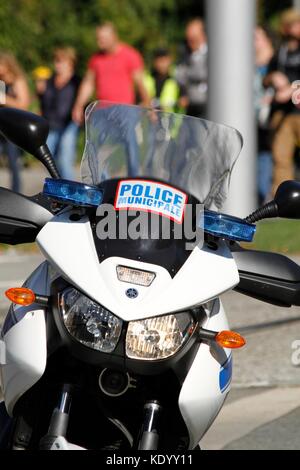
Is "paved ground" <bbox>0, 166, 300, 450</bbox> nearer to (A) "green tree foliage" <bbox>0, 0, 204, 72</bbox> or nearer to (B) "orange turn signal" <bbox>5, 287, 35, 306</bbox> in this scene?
(B) "orange turn signal" <bbox>5, 287, 35, 306</bbox>

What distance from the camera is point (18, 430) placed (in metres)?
3.45

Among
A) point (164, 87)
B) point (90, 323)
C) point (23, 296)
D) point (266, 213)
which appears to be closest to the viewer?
point (90, 323)

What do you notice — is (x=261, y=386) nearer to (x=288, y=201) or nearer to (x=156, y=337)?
(x=288, y=201)

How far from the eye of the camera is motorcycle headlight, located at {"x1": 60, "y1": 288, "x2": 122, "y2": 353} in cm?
320

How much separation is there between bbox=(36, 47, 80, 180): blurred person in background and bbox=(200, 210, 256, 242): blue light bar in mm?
9476

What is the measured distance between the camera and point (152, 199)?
3.39 m

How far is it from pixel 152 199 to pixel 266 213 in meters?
0.34

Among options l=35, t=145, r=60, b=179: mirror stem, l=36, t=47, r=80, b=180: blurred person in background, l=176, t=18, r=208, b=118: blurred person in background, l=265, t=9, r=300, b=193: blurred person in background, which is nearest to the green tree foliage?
l=176, t=18, r=208, b=118: blurred person in background

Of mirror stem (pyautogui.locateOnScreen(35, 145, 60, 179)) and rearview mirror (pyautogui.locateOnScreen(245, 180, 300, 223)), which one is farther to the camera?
mirror stem (pyautogui.locateOnScreen(35, 145, 60, 179))

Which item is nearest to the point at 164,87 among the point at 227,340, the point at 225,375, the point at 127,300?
the point at 225,375

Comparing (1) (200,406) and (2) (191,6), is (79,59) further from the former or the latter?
(1) (200,406)

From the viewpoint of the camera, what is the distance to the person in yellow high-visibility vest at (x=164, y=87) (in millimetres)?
13953

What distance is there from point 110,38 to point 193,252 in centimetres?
958

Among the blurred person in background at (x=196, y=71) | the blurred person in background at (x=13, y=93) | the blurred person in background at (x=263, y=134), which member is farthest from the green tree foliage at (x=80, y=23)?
the blurred person in background at (x=263, y=134)
